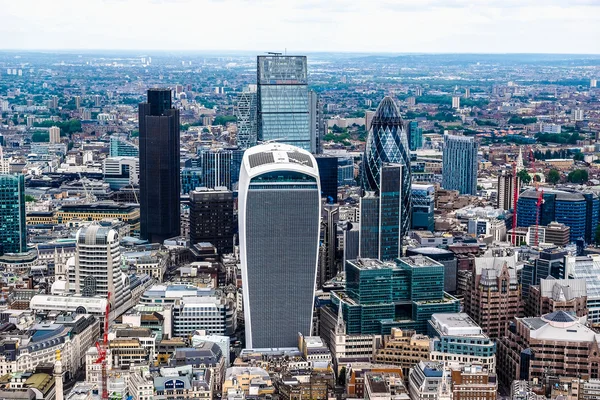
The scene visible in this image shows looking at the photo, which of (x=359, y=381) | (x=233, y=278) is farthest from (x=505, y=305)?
(x=233, y=278)

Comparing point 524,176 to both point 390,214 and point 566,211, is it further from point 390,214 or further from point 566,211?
point 390,214

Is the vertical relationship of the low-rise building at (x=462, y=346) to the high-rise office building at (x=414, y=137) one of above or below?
below

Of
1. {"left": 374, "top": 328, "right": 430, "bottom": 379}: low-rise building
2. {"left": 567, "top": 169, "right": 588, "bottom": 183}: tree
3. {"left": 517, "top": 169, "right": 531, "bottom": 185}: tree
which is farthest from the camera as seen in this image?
{"left": 567, "top": 169, "right": 588, "bottom": 183}: tree

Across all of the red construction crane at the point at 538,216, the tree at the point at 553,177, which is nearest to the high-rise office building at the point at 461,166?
the tree at the point at 553,177

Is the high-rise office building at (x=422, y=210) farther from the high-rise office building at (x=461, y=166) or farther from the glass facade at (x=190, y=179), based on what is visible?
the glass facade at (x=190, y=179)

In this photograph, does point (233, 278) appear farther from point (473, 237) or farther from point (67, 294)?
point (473, 237)

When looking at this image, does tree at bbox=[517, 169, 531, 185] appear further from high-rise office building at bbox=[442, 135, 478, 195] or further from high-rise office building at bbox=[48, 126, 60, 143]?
high-rise office building at bbox=[48, 126, 60, 143]

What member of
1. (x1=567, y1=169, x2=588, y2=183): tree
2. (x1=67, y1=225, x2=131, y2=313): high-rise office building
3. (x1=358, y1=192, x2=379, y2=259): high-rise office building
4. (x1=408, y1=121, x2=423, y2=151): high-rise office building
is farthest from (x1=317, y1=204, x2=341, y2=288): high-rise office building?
(x1=408, y1=121, x2=423, y2=151): high-rise office building
